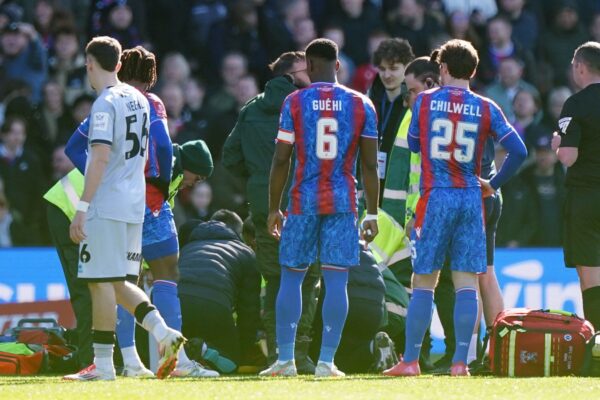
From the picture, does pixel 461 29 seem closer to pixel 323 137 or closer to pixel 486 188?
pixel 486 188

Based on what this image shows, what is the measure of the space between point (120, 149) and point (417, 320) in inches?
81.0

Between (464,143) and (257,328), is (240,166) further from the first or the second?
(464,143)

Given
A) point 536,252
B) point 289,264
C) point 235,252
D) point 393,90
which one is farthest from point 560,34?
point 289,264

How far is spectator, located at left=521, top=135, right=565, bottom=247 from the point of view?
16.6m

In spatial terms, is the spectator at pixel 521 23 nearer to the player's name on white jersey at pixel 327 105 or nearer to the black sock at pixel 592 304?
the black sock at pixel 592 304

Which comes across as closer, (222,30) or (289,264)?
(289,264)

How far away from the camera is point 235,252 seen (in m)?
11.2

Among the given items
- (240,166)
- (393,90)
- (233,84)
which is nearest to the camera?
(240,166)

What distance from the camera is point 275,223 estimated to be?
9789mm

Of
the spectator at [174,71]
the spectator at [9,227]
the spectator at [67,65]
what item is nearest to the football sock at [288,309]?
the spectator at [9,227]

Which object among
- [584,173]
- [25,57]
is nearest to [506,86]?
[25,57]

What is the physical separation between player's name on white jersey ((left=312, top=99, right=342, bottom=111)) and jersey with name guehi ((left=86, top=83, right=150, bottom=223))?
1067 millimetres

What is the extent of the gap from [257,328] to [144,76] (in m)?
2.11

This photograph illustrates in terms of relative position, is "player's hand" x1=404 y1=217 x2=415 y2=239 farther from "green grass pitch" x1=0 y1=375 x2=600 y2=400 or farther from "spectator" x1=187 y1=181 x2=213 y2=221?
"spectator" x1=187 y1=181 x2=213 y2=221
